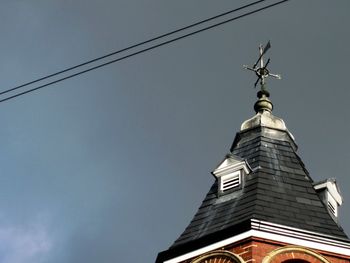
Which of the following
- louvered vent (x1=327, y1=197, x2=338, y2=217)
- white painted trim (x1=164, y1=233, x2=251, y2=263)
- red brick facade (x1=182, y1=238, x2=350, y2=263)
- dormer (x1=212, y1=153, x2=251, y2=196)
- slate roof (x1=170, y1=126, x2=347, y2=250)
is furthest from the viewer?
dormer (x1=212, y1=153, x2=251, y2=196)

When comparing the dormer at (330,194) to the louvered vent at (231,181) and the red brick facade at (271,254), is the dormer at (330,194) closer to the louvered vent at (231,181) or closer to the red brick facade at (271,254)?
the louvered vent at (231,181)

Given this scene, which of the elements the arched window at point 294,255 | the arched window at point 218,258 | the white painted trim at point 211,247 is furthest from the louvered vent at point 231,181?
the arched window at point 294,255

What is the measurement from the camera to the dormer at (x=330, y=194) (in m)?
38.7

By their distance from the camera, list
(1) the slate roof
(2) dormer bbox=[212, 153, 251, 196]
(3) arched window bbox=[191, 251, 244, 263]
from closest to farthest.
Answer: (3) arched window bbox=[191, 251, 244, 263]
(1) the slate roof
(2) dormer bbox=[212, 153, 251, 196]

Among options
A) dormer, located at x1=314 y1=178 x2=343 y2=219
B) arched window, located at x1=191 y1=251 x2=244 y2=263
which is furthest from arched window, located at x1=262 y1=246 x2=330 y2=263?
dormer, located at x1=314 y1=178 x2=343 y2=219

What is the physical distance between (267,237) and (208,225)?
2764 millimetres

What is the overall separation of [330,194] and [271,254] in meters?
5.32

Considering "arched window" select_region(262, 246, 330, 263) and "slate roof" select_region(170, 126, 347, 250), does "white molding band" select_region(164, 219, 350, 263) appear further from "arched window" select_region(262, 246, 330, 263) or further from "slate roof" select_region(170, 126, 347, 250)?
"slate roof" select_region(170, 126, 347, 250)

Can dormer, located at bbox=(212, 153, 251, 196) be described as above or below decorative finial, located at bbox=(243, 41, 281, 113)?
below

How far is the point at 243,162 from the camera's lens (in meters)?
39.2

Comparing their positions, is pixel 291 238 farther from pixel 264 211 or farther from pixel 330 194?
pixel 330 194

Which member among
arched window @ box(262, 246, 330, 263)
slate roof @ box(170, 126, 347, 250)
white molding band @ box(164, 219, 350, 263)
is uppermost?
slate roof @ box(170, 126, 347, 250)

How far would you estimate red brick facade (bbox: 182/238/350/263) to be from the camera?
113 ft

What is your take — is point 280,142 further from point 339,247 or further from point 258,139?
point 339,247
